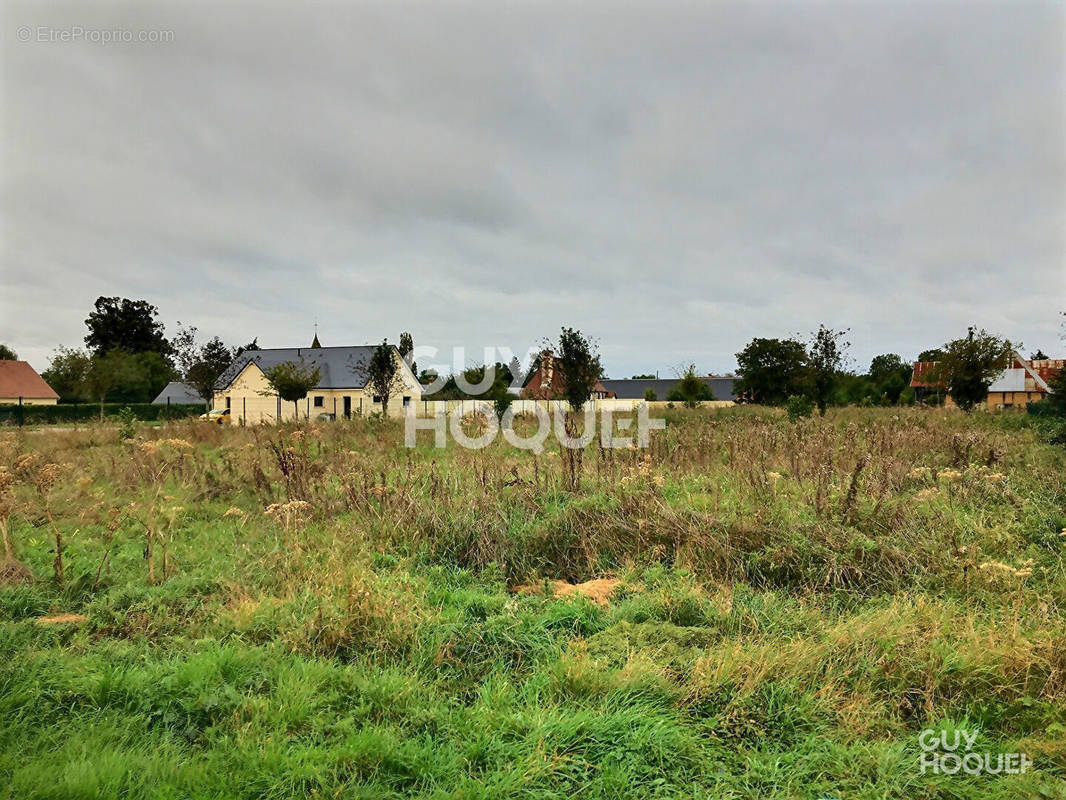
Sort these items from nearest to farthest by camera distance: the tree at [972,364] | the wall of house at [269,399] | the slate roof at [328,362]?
the tree at [972,364] → the wall of house at [269,399] → the slate roof at [328,362]

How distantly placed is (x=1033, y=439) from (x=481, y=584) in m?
12.0

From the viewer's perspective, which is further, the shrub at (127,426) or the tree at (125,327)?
the tree at (125,327)

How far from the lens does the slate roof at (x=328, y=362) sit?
4206 cm

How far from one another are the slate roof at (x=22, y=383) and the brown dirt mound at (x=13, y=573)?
4667 centimetres

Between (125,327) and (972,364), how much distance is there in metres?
73.4

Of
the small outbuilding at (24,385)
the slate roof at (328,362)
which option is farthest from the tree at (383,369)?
the small outbuilding at (24,385)

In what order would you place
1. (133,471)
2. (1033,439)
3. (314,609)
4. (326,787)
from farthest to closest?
(1033,439)
(133,471)
(314,609)
(326,787)

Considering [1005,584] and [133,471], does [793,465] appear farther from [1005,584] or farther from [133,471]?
[133,471]

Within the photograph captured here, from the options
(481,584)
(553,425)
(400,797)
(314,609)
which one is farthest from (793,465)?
(553,425)

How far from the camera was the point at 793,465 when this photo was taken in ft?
24.9

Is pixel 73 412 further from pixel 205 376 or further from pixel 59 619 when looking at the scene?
pixel 59 619

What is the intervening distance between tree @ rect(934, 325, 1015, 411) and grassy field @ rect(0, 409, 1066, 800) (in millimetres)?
19017

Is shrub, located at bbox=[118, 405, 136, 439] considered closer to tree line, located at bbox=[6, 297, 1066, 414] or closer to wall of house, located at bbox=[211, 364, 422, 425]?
tree line, located at bbox=[6, 297, 1066, 414]

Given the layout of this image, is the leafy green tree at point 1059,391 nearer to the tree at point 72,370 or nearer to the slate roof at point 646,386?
the tree at point 72,370
